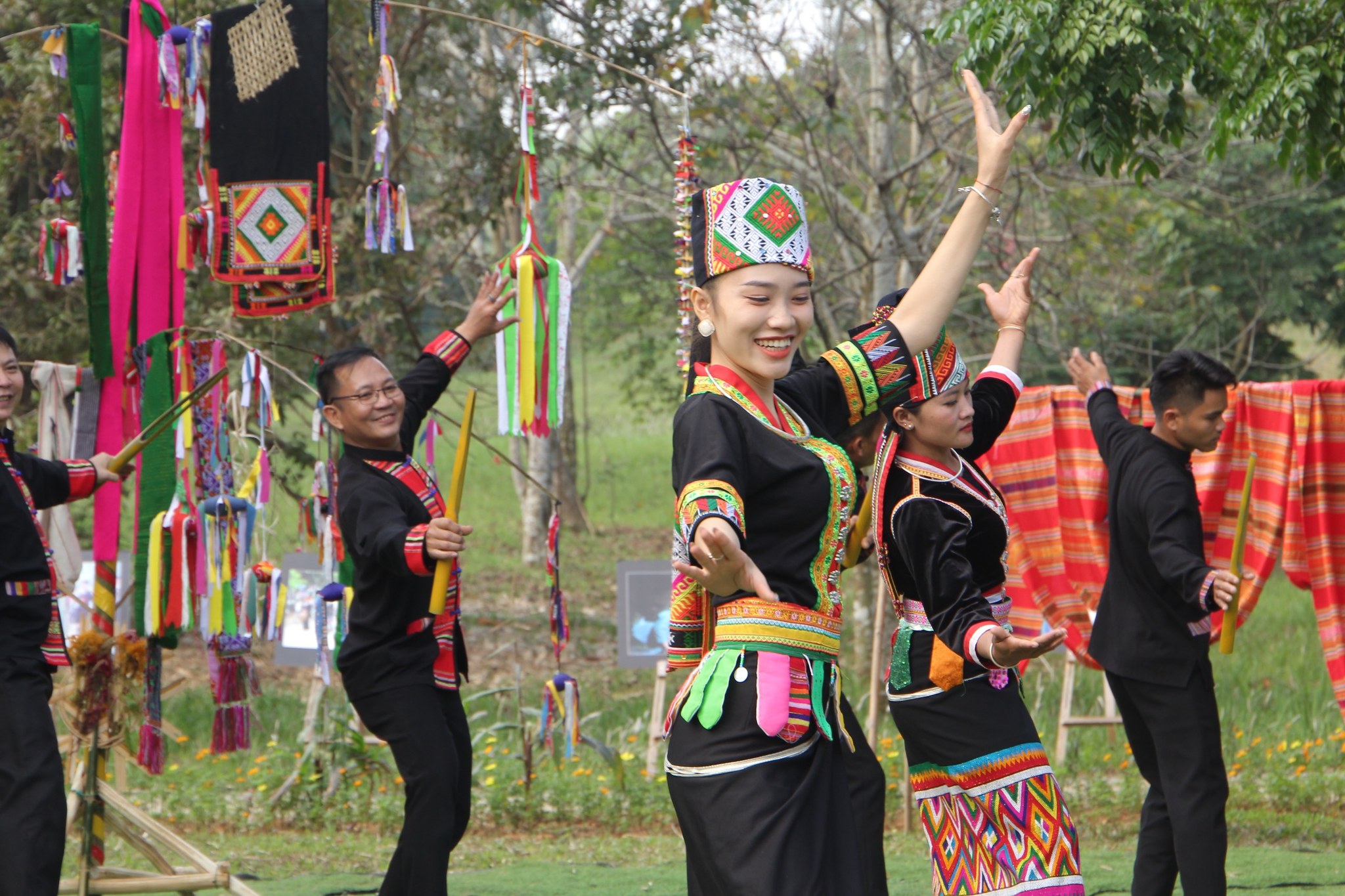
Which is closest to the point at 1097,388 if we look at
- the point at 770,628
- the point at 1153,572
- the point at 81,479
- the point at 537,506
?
the point at 1153,572

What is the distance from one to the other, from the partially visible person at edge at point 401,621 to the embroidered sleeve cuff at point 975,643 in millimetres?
1343

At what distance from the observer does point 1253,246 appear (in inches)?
423

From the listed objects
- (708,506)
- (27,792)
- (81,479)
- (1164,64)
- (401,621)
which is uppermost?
(1164,64)

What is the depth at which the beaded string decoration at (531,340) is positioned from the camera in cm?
469

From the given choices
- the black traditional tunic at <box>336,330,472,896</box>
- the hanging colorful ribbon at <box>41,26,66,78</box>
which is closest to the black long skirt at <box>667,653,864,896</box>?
the black traditional tunic at <box>336,330,472,896</box>

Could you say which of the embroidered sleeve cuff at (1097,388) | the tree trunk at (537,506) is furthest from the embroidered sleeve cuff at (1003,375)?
the tree trunk at (537,506)

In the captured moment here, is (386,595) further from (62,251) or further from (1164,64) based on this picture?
(1164,64)

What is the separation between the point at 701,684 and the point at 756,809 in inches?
8.9

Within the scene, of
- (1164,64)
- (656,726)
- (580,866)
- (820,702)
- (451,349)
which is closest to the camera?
(820,702)

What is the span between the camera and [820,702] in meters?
2.39

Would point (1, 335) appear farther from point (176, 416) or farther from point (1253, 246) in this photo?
point (1253, 246)

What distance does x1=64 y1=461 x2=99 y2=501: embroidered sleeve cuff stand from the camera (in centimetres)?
401

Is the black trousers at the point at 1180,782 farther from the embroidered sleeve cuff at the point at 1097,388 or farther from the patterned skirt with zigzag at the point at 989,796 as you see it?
the embroidered sleeve cuff at the point at 1097,388

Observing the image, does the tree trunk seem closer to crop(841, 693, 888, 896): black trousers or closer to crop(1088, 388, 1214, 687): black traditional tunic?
crop(1088, 388, 1214, 687): black traditional tunic
